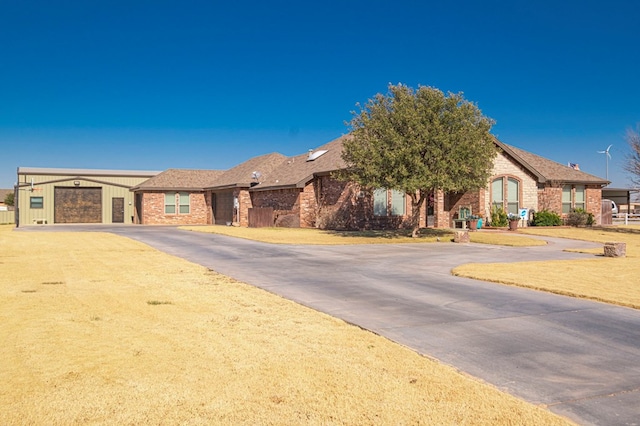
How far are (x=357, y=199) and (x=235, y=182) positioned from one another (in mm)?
13246

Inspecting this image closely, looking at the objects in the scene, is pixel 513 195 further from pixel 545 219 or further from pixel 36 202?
pixel 36 202

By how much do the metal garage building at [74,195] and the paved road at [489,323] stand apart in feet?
120

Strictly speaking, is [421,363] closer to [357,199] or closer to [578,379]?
[578,379]

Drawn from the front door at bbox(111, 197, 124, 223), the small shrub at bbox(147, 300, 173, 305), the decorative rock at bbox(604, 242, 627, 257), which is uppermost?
the front door at bbox(111, 197, 124, 223)

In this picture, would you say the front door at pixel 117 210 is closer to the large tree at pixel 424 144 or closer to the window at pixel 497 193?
the large tree at pixel 424 144

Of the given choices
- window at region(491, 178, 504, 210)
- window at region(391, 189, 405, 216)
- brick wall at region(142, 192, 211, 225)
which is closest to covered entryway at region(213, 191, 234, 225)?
brick wall at region(142, 192, 211, 225)

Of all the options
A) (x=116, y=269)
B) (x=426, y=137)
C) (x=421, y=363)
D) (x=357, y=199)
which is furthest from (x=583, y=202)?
(x=421, y=363)

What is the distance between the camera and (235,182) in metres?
41.2

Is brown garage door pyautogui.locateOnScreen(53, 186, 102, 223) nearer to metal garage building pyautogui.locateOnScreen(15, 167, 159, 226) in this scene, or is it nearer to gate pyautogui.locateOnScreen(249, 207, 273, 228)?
metal garage building pyautogui.locateOnScreen(15, 167, 159, 226)

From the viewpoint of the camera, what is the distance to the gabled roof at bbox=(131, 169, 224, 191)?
45.3 metres

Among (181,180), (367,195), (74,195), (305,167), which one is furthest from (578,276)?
(74,195)

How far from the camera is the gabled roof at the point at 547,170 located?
34.2m

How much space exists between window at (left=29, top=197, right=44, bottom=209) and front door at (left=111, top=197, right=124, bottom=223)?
5.91m

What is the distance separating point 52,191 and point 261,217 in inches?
909
